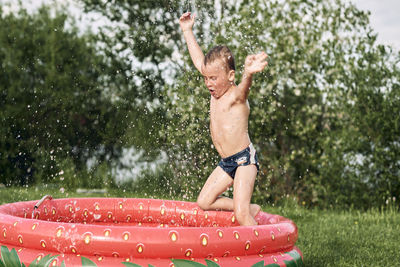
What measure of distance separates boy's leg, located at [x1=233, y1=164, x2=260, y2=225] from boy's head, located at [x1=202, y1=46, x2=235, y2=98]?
0.56 m

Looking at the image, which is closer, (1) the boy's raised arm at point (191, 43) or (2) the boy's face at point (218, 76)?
(2) the boy's face at point (218, 76)

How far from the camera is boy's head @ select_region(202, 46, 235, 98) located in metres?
3.47

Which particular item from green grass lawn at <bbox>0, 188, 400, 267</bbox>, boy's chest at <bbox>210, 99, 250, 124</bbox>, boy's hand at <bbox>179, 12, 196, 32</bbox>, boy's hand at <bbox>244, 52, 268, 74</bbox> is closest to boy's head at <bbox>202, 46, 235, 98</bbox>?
boy's chest at <bbox>210, 99, 250, 124</bbox>

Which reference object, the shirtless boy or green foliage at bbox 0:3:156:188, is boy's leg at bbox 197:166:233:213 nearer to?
the shirtless boy

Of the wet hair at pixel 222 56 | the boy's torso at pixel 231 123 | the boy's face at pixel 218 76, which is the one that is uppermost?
the wet hair at pixel 222 56

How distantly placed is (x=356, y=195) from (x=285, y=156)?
106 cm

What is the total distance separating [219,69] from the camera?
11.4 ft

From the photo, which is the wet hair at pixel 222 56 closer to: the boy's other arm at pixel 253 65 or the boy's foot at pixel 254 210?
the boy's other arm at pixel 253 65

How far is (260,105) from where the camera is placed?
7133mm

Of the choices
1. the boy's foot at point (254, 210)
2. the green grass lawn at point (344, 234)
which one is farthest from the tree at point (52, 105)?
the boy's foot at point (254, 210)

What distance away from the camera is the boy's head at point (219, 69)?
3.47m

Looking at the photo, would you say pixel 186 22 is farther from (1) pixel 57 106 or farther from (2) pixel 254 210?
(1) pixel 57 106

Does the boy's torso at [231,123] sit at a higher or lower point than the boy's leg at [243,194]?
higher

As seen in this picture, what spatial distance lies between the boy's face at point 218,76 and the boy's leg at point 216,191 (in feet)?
1.81
